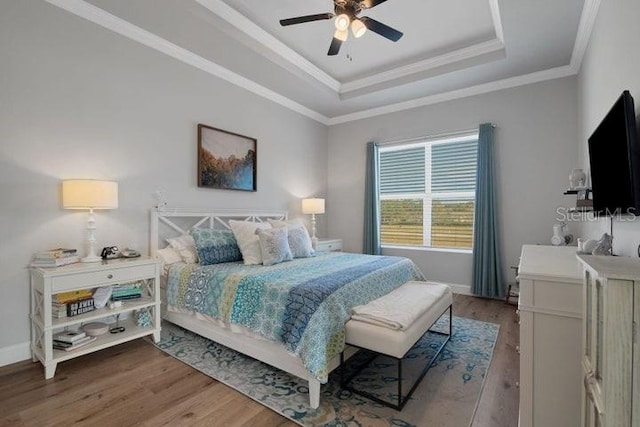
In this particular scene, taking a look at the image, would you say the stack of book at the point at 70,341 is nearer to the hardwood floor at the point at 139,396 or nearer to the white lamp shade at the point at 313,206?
the hardwood floor at the point at 139,396

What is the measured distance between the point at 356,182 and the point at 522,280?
3.91 meters

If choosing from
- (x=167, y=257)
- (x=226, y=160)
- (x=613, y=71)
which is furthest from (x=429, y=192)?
(x=167, y=257)

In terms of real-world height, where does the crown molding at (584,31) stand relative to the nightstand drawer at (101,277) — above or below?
above

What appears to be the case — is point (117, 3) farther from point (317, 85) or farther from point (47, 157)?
point (317, 85)

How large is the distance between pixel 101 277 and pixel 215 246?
935 millimetres

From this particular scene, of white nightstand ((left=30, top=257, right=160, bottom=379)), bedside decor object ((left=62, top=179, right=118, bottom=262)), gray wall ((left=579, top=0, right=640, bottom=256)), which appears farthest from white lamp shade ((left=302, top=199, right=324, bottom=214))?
gray wall ((left=579, top=0, right=640, bottom=256))

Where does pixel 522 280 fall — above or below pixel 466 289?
above

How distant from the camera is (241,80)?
388cm

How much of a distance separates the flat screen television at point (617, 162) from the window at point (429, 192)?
2.54 meters

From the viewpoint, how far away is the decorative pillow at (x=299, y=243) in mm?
3215

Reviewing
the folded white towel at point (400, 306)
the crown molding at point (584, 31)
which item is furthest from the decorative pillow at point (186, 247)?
the crown molding at point (584, 31)

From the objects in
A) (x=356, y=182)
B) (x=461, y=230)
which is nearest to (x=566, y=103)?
(x=461, y=230)

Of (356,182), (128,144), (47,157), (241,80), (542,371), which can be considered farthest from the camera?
(356,182)

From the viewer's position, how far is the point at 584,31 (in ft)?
9.05
